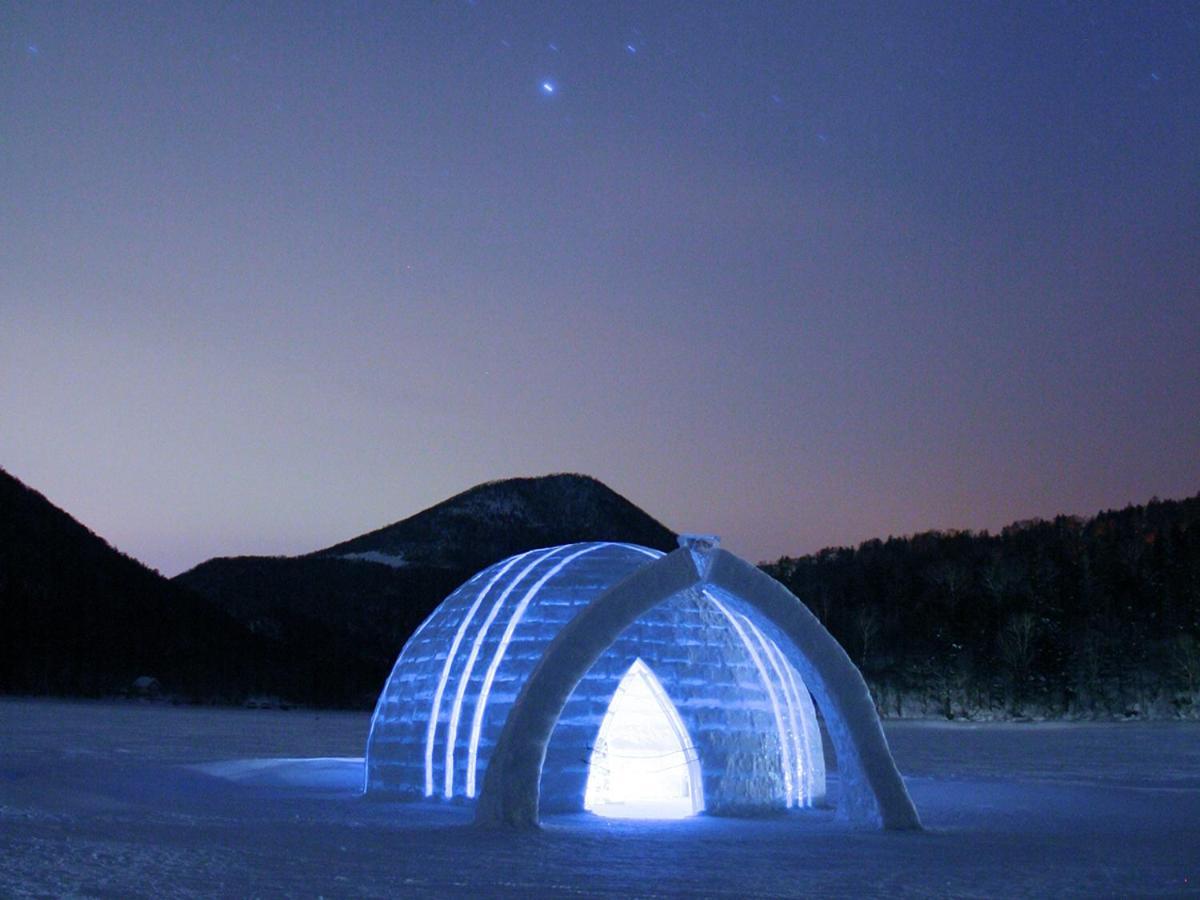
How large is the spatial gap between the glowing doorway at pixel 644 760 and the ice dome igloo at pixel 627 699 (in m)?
0.02

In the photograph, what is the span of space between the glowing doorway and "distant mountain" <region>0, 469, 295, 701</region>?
5993 centimetres

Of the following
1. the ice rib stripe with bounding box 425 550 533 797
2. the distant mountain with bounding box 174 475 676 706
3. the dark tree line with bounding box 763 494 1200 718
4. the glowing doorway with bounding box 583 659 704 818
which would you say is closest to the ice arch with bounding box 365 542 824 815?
the ice rib stripe with bounding box 425 550 533 797

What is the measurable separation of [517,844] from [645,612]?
128 inches

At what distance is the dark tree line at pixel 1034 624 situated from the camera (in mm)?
72188

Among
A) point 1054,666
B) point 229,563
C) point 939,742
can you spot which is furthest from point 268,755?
point 229,563

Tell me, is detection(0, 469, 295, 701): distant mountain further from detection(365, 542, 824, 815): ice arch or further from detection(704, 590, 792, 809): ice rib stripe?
detection(704, 590, 792, 809): ice rib stripe

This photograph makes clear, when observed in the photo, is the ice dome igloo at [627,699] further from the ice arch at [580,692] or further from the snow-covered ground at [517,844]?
the snow-covered ground at [517,844]

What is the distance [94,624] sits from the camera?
9538 centimetres


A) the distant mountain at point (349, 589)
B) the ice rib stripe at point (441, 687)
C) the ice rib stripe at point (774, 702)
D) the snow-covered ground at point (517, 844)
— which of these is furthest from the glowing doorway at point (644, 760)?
the distant mountain at point (349, 589)

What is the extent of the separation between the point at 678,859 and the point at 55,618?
9156 cm

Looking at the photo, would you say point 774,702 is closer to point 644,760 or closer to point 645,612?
point 644,760

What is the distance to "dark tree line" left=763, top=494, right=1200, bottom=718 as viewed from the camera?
72188 mm

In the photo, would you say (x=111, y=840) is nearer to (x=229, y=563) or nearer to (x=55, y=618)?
(x=55, y=618)

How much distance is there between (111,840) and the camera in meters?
12.3
